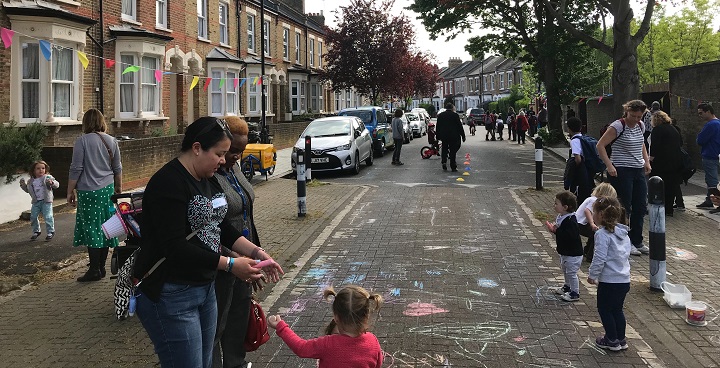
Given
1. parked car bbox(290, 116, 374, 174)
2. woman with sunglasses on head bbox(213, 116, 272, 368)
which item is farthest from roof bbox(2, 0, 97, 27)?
woman with sunglasses on head bbox(213, 116, 272, 368)

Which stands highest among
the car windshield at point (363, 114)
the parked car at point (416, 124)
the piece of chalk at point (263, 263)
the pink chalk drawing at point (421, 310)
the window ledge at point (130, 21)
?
the window ledge at point (130, 21)

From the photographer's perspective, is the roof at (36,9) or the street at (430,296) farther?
the roof at (36,9)

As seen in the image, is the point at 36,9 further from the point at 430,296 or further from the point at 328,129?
the point at 430,296

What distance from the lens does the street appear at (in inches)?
188

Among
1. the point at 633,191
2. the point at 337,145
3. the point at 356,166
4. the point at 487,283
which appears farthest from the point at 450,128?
the point at 487,283

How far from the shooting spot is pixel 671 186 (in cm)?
1074

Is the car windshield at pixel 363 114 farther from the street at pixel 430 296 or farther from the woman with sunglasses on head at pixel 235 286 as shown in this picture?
the woman with sunglasses on head at pixel 235 286

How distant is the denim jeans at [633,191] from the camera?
7.73m

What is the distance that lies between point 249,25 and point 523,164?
16759 mm

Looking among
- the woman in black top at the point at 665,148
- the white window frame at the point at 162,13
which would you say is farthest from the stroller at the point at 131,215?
the white window frame at the point at 162,13

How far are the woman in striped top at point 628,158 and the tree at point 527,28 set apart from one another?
1849 cm

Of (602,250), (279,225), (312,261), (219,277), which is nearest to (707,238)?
(602,250)

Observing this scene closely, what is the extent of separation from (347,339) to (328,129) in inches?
622

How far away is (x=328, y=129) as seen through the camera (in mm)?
18828
